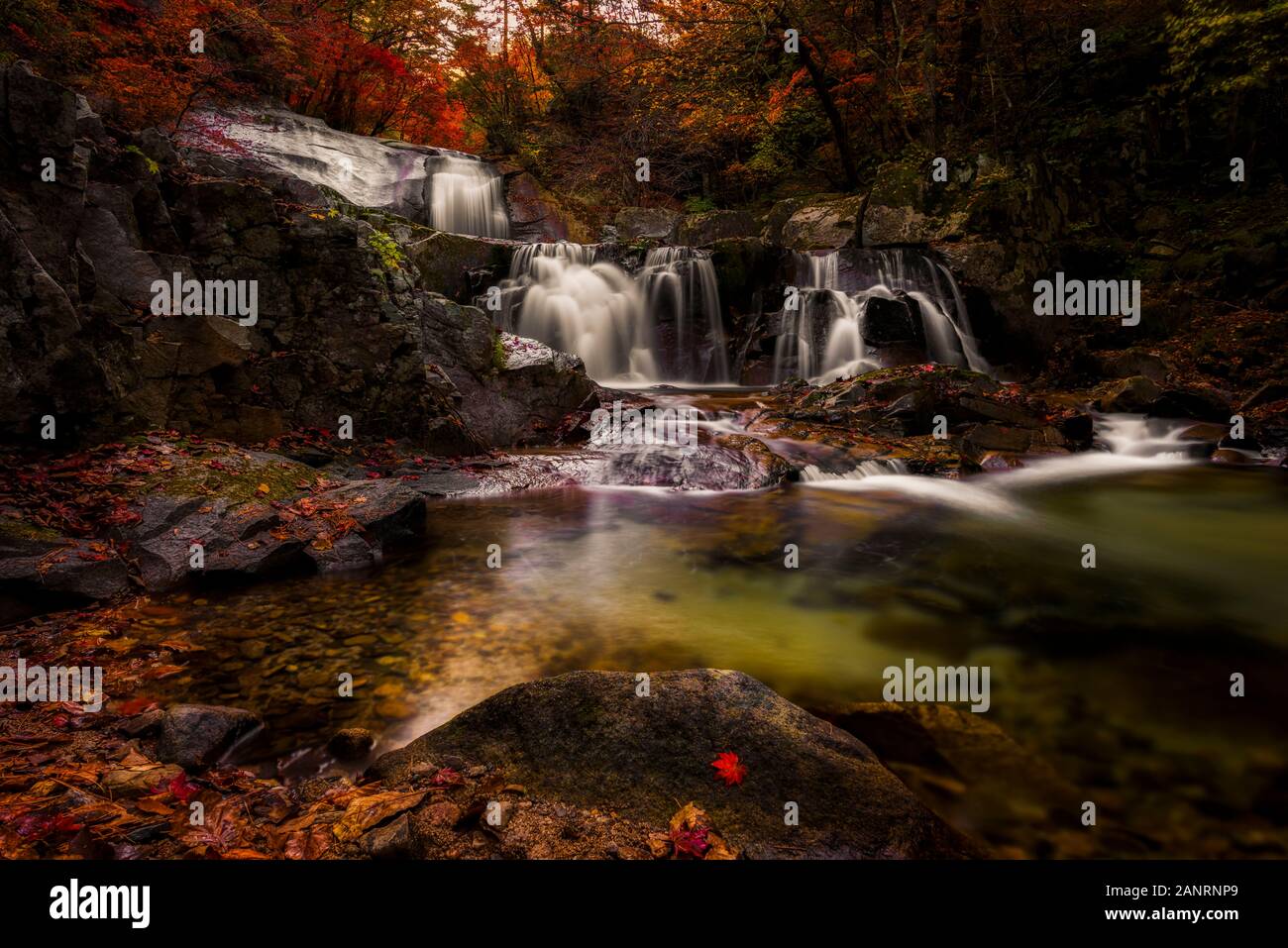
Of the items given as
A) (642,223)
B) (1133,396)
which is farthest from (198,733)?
(642,223)

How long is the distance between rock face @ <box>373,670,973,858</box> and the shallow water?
0.61m

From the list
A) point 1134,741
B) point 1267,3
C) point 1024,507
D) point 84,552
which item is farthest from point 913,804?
point 1267,3

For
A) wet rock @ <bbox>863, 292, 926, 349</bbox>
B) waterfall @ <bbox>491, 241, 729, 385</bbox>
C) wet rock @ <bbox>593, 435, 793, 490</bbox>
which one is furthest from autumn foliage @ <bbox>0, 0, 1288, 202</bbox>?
wet rock @ <bbox>863, 292, 926, 349</bbox>

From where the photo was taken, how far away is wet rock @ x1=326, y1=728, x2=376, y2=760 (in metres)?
2.82

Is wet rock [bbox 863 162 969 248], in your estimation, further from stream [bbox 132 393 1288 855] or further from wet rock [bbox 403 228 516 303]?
stream [bbox 132 393 1288 855]

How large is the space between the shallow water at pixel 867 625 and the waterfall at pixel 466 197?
57.7ft

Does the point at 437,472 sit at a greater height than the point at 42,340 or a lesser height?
lesser

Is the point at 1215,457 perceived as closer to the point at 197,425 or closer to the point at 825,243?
the point at 825,243

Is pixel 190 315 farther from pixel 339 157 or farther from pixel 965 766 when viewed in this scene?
pixel 339 157

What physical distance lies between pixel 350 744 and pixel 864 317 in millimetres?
14215

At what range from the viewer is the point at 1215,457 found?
9.57 metres

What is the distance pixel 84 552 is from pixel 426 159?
22.0 m

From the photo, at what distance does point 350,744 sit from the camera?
2830 mm

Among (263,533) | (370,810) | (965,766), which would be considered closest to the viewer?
(370,810)
